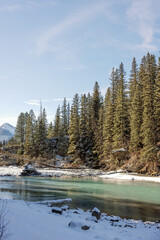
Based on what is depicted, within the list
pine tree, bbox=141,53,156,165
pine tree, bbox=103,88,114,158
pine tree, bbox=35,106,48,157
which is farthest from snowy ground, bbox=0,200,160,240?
pine tree, bbox=35,106,48,157

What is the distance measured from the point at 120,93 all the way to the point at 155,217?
3462cm

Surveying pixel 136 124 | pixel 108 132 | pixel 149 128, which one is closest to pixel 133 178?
pixel 149 128

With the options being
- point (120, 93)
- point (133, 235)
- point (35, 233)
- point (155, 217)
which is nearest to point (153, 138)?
point (120, 93)

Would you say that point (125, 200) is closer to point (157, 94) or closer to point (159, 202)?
point (159, 202)

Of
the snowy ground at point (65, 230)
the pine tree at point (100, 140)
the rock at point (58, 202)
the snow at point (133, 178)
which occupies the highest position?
the pine tree at point (100, 140)

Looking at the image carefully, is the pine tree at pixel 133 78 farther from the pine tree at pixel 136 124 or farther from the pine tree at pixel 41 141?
the pine tree at pixel 41 141

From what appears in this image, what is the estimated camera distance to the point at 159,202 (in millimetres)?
13273

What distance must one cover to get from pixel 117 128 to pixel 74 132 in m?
14.2

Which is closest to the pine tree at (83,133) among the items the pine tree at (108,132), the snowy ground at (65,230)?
the pine tree at (108,132)

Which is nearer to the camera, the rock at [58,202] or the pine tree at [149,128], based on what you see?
the rock at [58,202]

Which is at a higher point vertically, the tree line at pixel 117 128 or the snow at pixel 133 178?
the tree line at pixel 117 128

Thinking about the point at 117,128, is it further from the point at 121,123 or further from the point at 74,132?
the point at 74,132

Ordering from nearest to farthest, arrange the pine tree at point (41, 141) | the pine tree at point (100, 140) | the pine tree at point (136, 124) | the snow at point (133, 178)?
the snow at point (133, 178) → the pine tree at point (136, 124) → the pine tree at point (100, 140) → the pine tree at point (41, 141)

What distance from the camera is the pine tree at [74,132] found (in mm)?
49125
